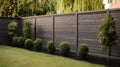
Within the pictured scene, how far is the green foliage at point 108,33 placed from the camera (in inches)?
268

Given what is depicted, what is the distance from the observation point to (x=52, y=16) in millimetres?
10648

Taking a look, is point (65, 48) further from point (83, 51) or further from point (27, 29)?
point (27, 29)

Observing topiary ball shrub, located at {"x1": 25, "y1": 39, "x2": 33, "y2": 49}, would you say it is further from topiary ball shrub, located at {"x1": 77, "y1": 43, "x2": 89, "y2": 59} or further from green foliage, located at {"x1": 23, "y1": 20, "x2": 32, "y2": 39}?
topiary ball shrub, located at {"x1": 77, "y1": 43, "x2": 89, "y2": 59}

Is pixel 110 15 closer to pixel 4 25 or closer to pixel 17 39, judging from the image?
pixel 17 39

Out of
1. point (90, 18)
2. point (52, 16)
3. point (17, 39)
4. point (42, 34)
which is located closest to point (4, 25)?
point (17, 39)

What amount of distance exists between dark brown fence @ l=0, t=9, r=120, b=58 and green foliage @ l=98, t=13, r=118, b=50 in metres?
0.24

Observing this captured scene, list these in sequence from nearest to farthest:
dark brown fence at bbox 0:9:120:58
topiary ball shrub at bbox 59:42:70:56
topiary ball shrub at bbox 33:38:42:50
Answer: dark brown fence at bbox 0:9:120:58
topiary ball shrub at bbox 59:42:70:56
topiary ball shrub at bbox 33:38:42:50

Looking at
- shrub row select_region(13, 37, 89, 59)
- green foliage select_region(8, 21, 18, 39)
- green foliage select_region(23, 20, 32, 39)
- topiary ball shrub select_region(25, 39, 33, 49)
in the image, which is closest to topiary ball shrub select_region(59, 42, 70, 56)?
shrub row select_region(13, 37, 89, 59)

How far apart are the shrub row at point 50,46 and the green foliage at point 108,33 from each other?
1.14 metres

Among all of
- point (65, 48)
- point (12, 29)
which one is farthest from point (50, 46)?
point (12, 29)

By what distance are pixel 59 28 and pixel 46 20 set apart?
1.37 m

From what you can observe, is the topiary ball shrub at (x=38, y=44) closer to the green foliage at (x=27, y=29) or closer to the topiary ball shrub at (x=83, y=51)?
the green foliage at (x=27, y=29)

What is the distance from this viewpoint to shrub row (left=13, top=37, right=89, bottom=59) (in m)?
7.96

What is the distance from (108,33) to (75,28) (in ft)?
7.61
